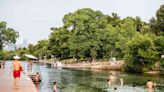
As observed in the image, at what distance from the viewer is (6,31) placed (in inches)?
4707

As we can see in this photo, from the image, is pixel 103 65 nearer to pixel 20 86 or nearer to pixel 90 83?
pixel 90 83

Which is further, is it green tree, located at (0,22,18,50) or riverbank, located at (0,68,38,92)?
green tree, located at (0,22,18,50)

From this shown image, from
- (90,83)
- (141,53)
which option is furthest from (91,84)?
(141,53)

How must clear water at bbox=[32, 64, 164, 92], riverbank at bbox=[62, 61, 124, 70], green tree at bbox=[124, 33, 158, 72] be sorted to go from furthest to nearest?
riverbank at bbox=[62, 61, 124, 70]
green tree at bbox=[124, 33, 158, 72]
clear water at bbox=[32, 64, 164, 92]

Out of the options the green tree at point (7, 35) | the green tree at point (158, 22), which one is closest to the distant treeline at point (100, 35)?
the green tree at point (158, 22)

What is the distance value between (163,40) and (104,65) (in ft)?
72.3

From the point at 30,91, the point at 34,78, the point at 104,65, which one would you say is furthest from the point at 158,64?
the point at 30,91

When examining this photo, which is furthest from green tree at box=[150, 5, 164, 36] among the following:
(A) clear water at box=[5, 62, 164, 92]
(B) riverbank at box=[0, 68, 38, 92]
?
(B) riverbank at box=[0, 68, 38, 92]

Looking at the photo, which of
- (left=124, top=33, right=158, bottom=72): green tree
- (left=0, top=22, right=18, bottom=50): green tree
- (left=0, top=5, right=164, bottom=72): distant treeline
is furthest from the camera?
(left=0, top=22, right=18, bottom=50): green tree

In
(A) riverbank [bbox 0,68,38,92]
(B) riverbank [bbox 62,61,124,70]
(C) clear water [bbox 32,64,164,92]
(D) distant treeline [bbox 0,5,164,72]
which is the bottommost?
(C) clear water [bbox 32,64,164,92]

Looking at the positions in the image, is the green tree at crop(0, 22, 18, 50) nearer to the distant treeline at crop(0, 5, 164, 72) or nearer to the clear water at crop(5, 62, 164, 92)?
the distant treeline at crop(0, 5, 164, 72)

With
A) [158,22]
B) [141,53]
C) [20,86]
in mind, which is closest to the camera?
[20,86]

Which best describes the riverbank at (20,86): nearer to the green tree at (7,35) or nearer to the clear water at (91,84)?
the clear water at (91,84)

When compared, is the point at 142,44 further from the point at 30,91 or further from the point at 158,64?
the point at 30,91
